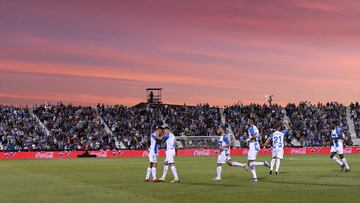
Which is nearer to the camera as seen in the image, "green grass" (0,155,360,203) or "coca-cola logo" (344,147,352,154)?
"green grass" (0,155,360,203)

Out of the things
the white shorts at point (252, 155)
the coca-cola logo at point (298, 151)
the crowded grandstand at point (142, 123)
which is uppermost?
the crowded grandstand at point (142, 123)

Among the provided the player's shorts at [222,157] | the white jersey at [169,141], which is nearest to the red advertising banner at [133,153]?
the white jersey at [169,141]

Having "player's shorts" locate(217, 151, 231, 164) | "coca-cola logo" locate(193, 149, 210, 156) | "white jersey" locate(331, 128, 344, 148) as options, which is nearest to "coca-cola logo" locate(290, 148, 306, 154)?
"coca-cola logo" locate(193, 149, 210, 156)

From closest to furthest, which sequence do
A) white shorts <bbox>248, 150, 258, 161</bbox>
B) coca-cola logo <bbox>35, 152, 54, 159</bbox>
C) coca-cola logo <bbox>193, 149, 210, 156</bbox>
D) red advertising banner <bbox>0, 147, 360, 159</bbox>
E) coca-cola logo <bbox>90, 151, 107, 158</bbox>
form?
white shorts <bbox>248, 150, 258, 161</bbox>
red advertising banner <bbox>0, 147, 360, 159</bbox>
coca-cola logo <bbox>35, 152, 54, 159</bbox>
coca-cola logo <bbox>90, 151, 107, 158</bbox>
coca-cola logo <bbox>193, 149, 210, 156</bbox>

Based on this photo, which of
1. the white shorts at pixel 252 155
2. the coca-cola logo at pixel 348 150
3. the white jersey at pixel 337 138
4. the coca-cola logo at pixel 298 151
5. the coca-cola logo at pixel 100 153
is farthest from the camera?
the coca-cola logo at pixel 348 150

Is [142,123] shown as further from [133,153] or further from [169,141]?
[169,141]

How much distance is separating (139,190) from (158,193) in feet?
4.40

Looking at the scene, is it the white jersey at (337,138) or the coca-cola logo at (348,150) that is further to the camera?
the coca-cola logo at (348,150)

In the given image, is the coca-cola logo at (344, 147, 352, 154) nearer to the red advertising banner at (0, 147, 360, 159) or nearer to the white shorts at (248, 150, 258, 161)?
the red advertising banner at (0, 147, 360, 159)

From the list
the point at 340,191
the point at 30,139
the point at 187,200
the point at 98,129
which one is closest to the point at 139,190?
the point at 187,200

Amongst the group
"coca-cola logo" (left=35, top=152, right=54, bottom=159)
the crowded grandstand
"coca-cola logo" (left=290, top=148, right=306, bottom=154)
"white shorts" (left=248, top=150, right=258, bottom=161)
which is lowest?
"coca-cola logo" (left=35, top=152, right=54, bottom=159)

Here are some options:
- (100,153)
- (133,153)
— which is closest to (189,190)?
(100,153)

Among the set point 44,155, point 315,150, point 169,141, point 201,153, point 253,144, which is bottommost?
point 44,155

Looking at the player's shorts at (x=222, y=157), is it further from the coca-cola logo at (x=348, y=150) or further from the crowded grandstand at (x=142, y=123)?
the coca-cola logo at (x=348, y=150)
